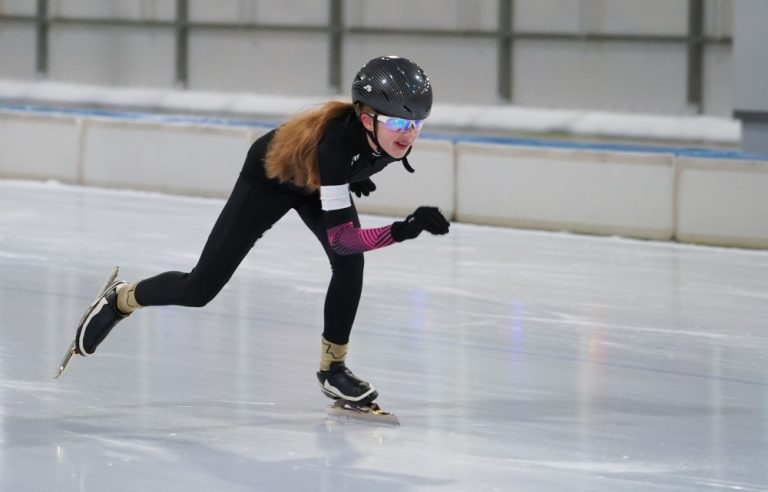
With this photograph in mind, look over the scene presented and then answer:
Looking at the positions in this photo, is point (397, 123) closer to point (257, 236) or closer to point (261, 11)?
point (257, 236)

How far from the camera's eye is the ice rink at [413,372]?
14.6 ft

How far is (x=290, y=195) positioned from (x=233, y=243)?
25cm

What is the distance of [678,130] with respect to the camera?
1362 cm

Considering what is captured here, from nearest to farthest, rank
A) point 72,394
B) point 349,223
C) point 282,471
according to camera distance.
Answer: point 282,471 < point 349,223 < point 72,394

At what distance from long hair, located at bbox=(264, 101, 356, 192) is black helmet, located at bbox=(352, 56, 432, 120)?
4.2 inches

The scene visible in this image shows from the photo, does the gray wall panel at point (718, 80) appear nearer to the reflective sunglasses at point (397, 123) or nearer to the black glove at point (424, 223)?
the reflective sunglasses at point (397, 123)

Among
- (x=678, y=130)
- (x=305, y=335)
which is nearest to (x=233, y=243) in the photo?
(x=305, y=335)

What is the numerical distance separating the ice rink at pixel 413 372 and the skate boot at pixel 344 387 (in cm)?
11

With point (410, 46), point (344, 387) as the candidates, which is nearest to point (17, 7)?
point (410, 46)

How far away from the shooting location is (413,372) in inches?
233

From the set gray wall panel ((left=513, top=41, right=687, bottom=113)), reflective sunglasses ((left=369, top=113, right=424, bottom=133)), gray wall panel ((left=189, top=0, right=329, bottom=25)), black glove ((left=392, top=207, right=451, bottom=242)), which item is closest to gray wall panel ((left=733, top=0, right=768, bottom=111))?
gray wall panel ((left=513, top=41, right=687, bottom=113))

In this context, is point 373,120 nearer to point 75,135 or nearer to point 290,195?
point 290,195

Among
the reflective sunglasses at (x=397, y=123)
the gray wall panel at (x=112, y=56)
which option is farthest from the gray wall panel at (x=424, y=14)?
the reflective sunglasses at (x=397, y=123)

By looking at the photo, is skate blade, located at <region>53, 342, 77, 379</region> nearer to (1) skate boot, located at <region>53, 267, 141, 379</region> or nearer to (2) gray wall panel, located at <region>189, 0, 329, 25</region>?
(1) skate boot, located at <region>53, 267, 141, 379</region>
